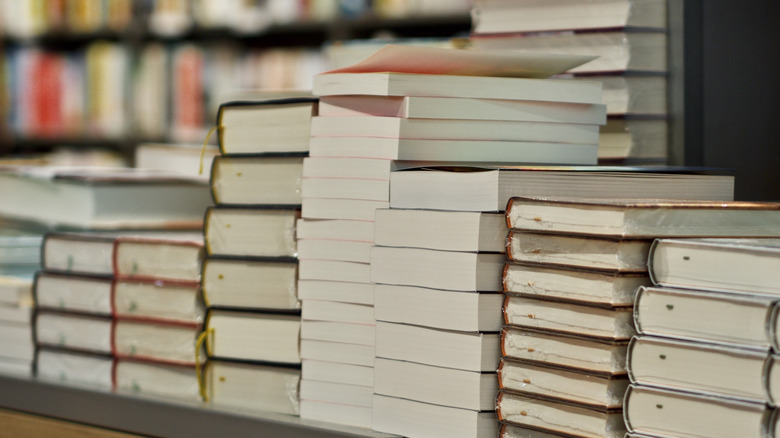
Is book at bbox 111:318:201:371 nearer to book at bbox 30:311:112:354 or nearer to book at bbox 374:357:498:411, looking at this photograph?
book at bbox 30:311:112:354

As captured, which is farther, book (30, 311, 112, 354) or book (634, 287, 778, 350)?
book (30, 311, 112, 354)

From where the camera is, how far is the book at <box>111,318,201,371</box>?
49.3 inches

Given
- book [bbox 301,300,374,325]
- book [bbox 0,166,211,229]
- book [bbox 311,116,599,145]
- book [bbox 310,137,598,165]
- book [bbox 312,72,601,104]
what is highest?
book [bbox 312,72,601,104]

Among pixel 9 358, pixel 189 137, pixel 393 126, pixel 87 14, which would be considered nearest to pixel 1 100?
pixel 87 14

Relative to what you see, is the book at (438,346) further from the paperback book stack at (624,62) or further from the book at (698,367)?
the paperback book stack at (624,62)

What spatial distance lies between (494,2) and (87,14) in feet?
8.73

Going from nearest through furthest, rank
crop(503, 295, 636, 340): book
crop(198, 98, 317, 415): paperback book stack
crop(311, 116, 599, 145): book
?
crop(503, 295, 636, 340): book, crop(311, 116, 599, 145): book, crop(198, 98, 317, 415): paperback book stack

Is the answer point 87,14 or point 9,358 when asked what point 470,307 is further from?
point 87,14

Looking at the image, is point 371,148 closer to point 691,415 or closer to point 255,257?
point 255,257

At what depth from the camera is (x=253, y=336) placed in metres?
1.19

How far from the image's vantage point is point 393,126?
1046mm

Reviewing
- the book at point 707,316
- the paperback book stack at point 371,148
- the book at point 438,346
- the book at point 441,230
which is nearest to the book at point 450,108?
the paperback book stack at point 371,148

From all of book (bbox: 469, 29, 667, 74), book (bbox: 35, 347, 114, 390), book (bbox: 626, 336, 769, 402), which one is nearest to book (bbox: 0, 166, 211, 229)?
book (bbox: 35, 347, 114, 390)

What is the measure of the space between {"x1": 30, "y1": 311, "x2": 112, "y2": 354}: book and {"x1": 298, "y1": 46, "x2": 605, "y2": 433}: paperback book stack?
1.12ft
